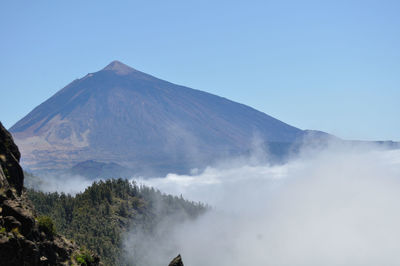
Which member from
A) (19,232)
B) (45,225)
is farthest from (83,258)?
(19,232)

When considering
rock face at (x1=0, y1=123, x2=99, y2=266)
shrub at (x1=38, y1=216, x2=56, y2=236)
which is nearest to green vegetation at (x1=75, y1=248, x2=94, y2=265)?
rock face at (x1=0, y1=123, x2=99, y2=266)

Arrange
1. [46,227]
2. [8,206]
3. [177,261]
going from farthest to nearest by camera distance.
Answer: [177,261], [46,227], [8,206]

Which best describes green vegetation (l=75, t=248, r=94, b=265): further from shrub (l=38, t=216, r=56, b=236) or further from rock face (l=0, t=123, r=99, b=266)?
shrub (l=38, t=216, r=56, b=236)

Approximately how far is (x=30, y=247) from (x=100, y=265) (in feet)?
35.7

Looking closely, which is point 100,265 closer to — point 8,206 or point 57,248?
point 57,248

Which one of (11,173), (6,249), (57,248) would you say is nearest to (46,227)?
(57,248)

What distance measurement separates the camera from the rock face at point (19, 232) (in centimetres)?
2484

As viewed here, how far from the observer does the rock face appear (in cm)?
2484

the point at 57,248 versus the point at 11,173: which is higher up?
the point at 11,173

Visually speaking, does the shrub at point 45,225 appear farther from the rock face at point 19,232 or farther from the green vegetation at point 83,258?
the green vegetation at point 83,258

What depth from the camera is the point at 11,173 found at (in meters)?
31.8

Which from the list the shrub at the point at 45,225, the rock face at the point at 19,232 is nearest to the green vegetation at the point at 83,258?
the rock face at the point at 19,232

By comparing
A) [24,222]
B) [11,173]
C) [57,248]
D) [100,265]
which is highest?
[11,173]

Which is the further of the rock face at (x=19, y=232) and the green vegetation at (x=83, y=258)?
the green vegetation at (x=83, y=258)
